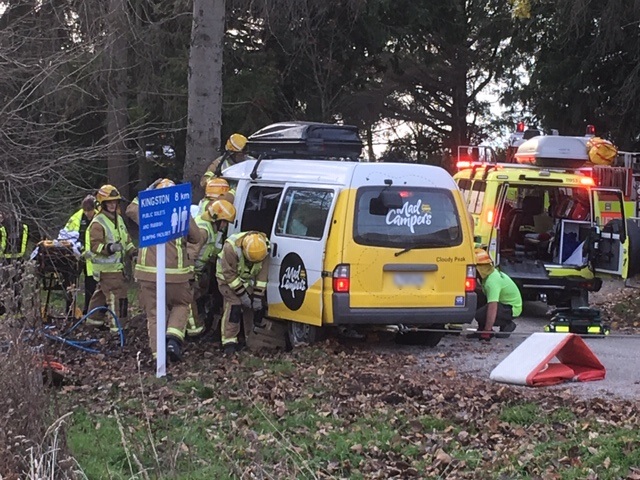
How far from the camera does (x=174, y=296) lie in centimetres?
976

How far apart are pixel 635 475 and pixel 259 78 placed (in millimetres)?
16762

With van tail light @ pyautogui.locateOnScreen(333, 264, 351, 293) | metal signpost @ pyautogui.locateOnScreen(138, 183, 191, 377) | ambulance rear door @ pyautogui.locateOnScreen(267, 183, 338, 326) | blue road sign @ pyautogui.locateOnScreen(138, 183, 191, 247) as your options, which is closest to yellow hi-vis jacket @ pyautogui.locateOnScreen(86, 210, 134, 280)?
ambulance rear door @ pyautogui.locateOnScreen(267, 183, 338, 326)

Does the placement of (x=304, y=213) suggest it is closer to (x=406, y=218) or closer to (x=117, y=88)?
(x=406, y=218)

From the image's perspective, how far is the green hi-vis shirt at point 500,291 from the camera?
1099 cm

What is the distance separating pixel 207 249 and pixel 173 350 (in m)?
1.55

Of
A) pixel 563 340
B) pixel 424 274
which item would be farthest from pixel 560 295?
pixel 563 340

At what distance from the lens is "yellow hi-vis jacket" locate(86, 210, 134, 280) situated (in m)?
11.4

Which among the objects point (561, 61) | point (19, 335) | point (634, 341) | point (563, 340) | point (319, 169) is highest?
point (561, 61)

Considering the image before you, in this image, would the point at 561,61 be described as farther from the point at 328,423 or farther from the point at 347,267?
the point at 328,423

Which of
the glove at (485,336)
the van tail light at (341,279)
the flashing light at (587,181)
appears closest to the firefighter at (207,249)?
the van tail light at (341,279)

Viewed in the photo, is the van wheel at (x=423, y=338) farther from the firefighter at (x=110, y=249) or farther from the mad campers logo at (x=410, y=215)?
the firefighter at (x=110, y=249)

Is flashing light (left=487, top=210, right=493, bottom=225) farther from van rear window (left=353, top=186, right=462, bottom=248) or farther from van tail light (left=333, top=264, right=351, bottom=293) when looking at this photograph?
van tail light (left=333, top=264, right=351, bottom=293)

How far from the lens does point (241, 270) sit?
9.93 metres

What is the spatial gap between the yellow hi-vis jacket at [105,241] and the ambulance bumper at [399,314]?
11.3 feet
